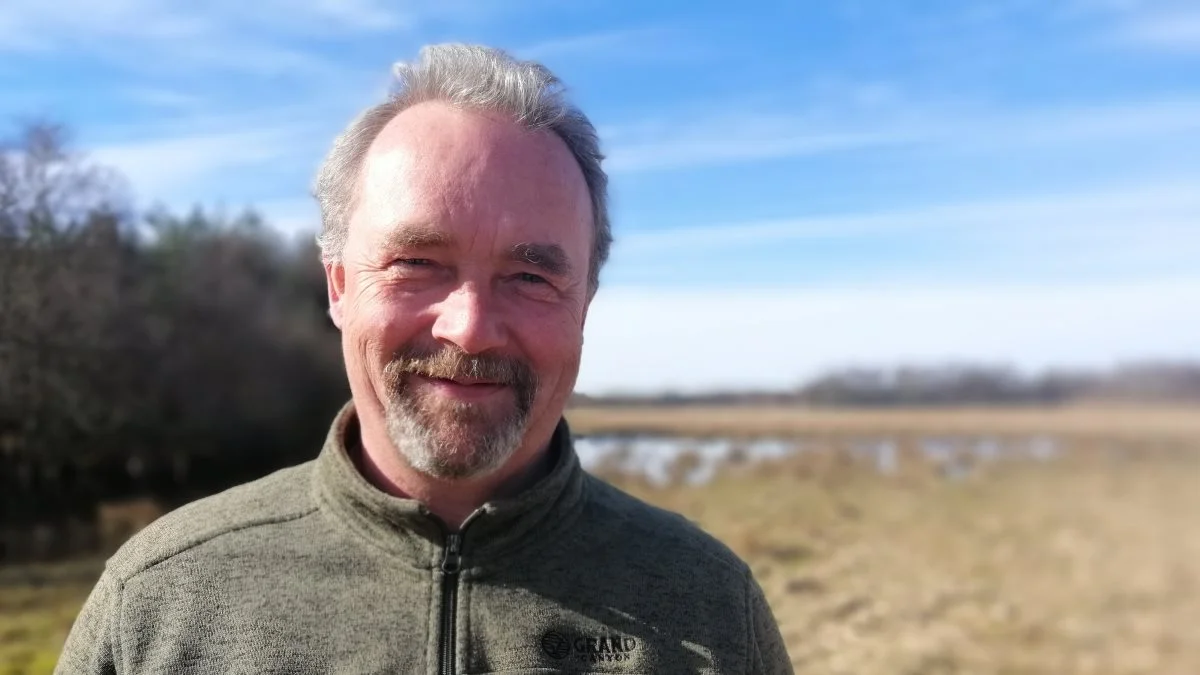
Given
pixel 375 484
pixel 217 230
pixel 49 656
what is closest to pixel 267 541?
pixel 375 484

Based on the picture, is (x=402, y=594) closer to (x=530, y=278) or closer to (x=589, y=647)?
(x=589, y=647)

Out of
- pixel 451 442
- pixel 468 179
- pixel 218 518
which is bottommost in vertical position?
pixel 218 518

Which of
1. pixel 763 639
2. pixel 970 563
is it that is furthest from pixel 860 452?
pixel 763 639

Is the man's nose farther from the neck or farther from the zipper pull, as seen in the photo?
the zipper pull

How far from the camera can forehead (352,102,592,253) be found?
157 centimetres

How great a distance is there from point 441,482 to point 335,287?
1.59 ft

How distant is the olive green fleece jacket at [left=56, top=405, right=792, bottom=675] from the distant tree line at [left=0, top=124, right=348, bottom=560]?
6.33 ft

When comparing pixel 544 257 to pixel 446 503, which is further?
pixel 446 503

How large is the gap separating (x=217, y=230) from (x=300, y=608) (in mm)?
13085

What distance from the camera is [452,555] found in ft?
5.43

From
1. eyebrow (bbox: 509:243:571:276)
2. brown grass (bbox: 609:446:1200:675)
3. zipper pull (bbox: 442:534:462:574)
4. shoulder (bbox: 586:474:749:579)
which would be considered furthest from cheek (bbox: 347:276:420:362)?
brown grass (bbox: 609:446:1200:675)

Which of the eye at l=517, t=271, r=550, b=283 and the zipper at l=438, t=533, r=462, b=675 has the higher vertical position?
the eye at l=517, t=271, r=550, b=283

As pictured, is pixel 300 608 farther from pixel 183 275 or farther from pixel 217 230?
pixel 217 230

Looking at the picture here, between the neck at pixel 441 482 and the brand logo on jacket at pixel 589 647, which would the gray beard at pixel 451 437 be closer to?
the neck at pixel 441 482
